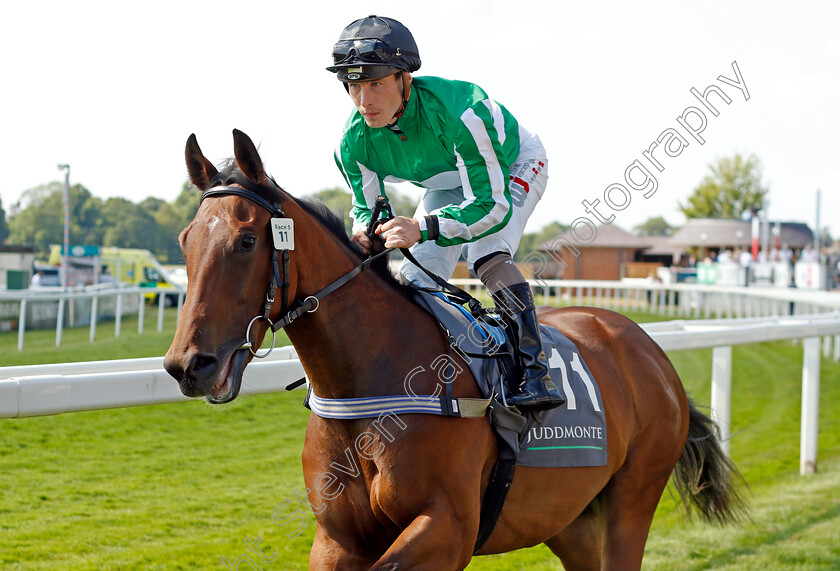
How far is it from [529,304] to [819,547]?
10.1ft

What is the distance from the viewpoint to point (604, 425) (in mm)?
2811

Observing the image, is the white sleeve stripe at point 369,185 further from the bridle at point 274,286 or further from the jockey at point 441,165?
the bridle at point 274,286

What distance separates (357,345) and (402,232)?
13.9 inches

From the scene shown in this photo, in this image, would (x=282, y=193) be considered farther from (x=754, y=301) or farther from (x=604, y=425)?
(x=754, y=301)

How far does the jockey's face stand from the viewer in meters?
2.37

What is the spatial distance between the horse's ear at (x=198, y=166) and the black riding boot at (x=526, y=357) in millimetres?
1021

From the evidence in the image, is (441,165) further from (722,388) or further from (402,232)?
(722,388)

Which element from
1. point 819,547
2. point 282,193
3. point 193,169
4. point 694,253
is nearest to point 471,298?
point 282,193

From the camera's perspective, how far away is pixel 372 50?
230 centimetres

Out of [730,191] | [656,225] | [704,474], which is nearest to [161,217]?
[730,191]

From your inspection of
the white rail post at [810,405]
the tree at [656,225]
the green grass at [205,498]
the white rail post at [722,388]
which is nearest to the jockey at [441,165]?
the green grass at [205,498]

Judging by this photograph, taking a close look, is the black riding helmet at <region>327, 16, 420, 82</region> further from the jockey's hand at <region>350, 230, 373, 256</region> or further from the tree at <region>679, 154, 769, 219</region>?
the tree at <region>679, 154, 769, 219</region>

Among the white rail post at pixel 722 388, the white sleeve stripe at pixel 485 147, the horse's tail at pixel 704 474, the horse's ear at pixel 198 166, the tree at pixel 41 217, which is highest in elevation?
the tree at pixel 41 217

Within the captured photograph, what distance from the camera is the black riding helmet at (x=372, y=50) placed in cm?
231
